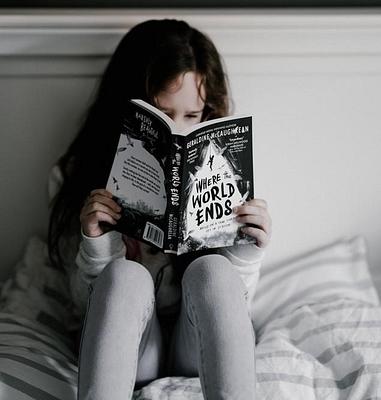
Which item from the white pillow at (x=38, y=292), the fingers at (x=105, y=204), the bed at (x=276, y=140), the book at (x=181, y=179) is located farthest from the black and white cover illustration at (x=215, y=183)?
the white pillow at (x=38, y=292)

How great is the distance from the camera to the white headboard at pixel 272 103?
1.35 metres

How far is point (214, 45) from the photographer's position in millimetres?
1313

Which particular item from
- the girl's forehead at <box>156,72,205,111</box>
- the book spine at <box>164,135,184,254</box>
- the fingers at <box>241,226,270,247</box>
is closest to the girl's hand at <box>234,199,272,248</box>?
the fingers at <box>241,226,270,247</box>

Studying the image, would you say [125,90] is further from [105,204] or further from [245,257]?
[245,257]

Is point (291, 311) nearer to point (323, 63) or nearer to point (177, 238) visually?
point (177, 238)

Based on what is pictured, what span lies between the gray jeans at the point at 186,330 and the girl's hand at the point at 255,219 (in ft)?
0.25

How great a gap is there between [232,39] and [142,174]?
0.43m

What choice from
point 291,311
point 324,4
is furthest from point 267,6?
point 291,311

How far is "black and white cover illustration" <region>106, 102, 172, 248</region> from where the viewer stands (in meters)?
1.04

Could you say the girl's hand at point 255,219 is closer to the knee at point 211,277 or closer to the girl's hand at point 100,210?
the knee at point 211,277

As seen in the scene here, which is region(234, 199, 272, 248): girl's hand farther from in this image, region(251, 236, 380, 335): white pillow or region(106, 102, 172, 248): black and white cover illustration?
region(251, 236, 380, 335): white pillow

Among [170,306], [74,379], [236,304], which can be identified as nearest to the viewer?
[236,304]

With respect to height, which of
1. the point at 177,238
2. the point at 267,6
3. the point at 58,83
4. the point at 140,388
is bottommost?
the point at 140,388

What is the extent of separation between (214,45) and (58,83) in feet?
Result: 1.07
